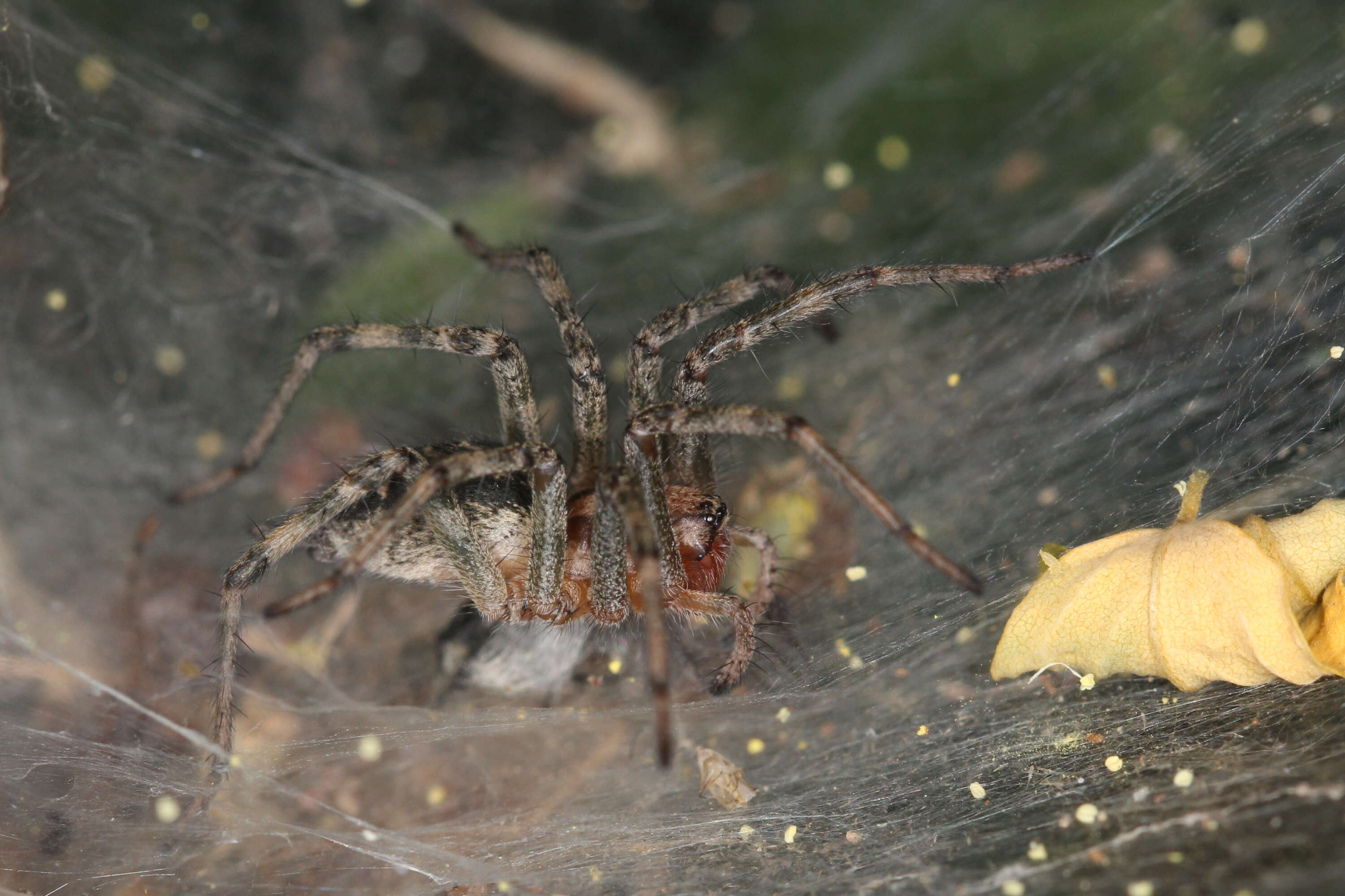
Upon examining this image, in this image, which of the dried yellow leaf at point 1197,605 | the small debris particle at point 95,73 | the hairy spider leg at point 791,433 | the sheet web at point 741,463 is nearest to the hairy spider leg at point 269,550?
the sheet web at point 741,463

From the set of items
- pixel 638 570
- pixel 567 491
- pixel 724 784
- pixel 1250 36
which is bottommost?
pixel 724 784

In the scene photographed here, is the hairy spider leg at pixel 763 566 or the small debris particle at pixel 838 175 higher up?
the small debris particle at pixel 838 175

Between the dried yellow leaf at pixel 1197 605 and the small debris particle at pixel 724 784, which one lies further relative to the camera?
the small debris particle at pixel 724 784

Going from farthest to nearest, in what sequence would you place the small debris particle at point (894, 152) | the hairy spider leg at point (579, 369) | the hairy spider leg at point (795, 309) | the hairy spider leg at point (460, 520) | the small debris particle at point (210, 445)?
the small debris particle at point (894, 152)
the small debris particle at point (210, 445)
the hairy spider leg at point (579, 369)
the hairy spider leg at point (795, 309)
the hairy spider leg at point (460, 520)

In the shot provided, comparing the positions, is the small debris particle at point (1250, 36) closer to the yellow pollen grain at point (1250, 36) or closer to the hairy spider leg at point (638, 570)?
the yellow pollen grain at point (1250, 36)

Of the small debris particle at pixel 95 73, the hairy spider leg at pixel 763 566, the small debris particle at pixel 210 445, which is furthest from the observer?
the small debris particle at pixel 210 445

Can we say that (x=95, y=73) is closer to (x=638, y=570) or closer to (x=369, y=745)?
(x=369, y=745)

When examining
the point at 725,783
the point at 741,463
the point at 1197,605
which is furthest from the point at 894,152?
the point at 725,783
